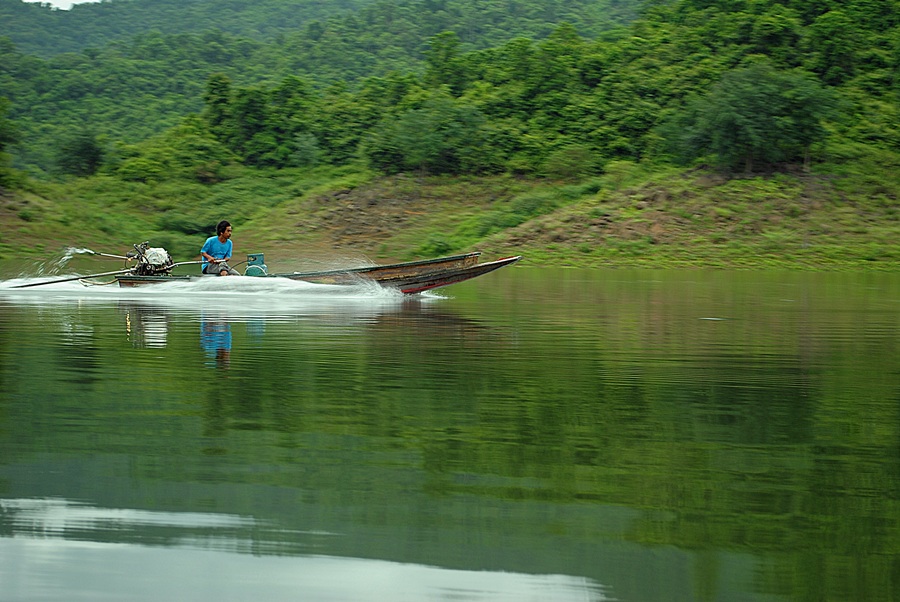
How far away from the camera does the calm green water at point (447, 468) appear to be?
4578 millimetres

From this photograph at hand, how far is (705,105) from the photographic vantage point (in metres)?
54.7

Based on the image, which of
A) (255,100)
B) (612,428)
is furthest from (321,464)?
(255,100)

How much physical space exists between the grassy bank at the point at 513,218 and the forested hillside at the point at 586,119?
0.41m

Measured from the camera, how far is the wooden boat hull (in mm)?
20469

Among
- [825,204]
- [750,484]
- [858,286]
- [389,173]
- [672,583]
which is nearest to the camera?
[672,583]

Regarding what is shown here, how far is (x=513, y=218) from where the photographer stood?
50.8 meters

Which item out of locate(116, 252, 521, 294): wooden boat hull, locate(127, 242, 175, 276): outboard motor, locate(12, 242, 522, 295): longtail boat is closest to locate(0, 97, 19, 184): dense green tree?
locate(127, 242, 175, 276): outboard motor

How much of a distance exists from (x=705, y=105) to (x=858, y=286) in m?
27.2

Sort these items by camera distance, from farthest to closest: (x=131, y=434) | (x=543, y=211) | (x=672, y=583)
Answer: (x=543, y=211)
(x=131, y=434)
(x=672, y=583)

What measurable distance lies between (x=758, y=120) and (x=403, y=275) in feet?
112

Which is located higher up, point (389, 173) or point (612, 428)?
point (389, 173)

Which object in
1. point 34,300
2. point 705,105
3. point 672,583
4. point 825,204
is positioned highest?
point 705,105

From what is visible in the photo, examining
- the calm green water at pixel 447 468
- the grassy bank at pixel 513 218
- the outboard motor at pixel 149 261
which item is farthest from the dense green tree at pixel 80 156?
the calm green water at pixel 447 468

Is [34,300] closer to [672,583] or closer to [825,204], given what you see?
[672,583]
